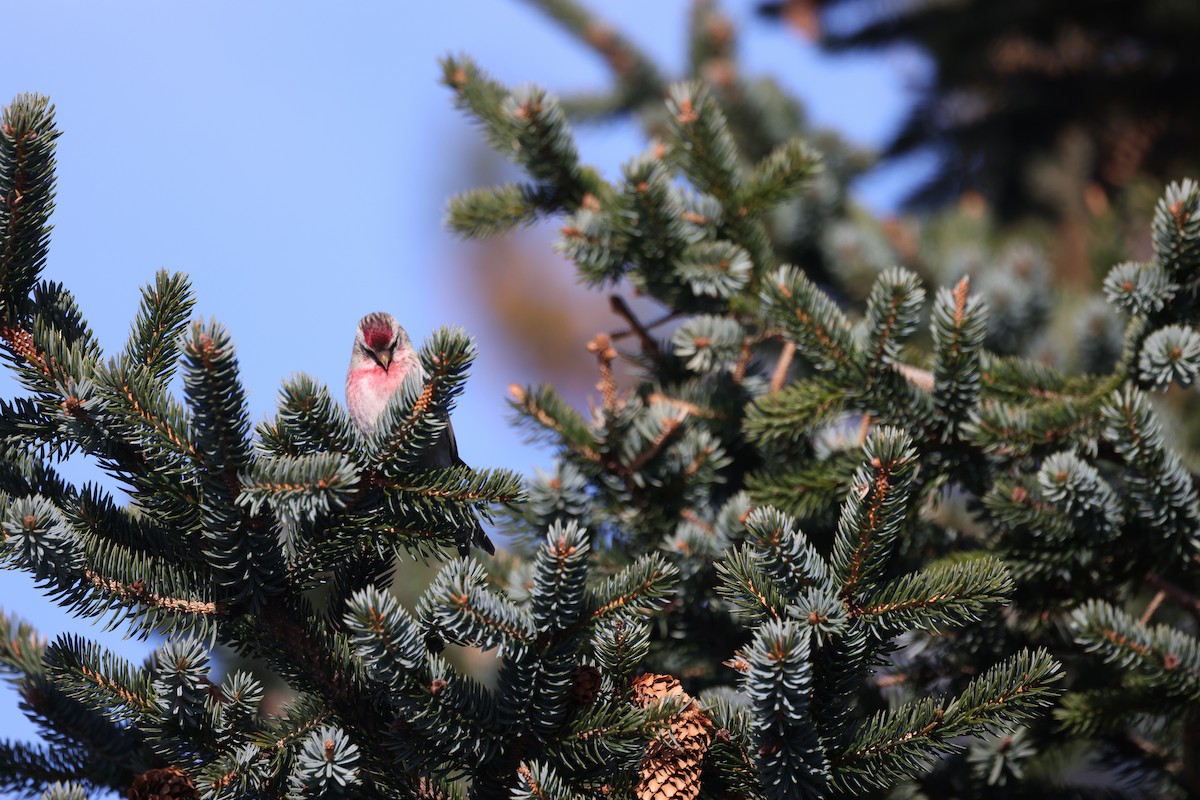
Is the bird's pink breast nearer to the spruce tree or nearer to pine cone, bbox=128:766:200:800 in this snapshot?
the spruce tree

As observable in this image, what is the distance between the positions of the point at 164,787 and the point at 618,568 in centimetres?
113

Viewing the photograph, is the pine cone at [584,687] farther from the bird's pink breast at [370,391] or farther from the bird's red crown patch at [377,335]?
the bird's red crown patch at [377,335]

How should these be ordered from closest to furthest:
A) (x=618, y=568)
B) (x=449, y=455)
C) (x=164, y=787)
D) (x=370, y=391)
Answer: (x=164, y=787) < (x=618, y=568) < (x=370, y=391) < (x=449, y=455)

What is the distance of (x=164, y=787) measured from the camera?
1.80 m

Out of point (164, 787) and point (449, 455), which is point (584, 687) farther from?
point (449, 455)

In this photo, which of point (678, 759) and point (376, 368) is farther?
point (376, 368)

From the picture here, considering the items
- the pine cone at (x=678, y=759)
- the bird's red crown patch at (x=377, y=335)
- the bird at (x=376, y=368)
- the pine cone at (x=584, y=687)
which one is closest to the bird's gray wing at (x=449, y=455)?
the bird at (x=376, y=368)

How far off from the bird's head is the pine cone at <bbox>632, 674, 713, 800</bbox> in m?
1.76

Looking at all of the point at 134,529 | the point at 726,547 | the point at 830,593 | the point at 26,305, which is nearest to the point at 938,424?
the point at 726,547

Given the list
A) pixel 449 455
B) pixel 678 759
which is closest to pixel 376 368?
pixel 449 455

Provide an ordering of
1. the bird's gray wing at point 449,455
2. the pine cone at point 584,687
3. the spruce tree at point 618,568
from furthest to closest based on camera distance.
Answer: the bird's gray wing at point 449,455, the pine cone at point 584,687, the spruce tree at point 618,568

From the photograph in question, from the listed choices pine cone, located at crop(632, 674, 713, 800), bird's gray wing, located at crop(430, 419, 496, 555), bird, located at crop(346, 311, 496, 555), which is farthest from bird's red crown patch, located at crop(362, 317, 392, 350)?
pine cone, located at crop(632, 674, 713, 800)

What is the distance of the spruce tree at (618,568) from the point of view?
1.74 m

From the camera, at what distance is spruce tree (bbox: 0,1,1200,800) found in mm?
1744
